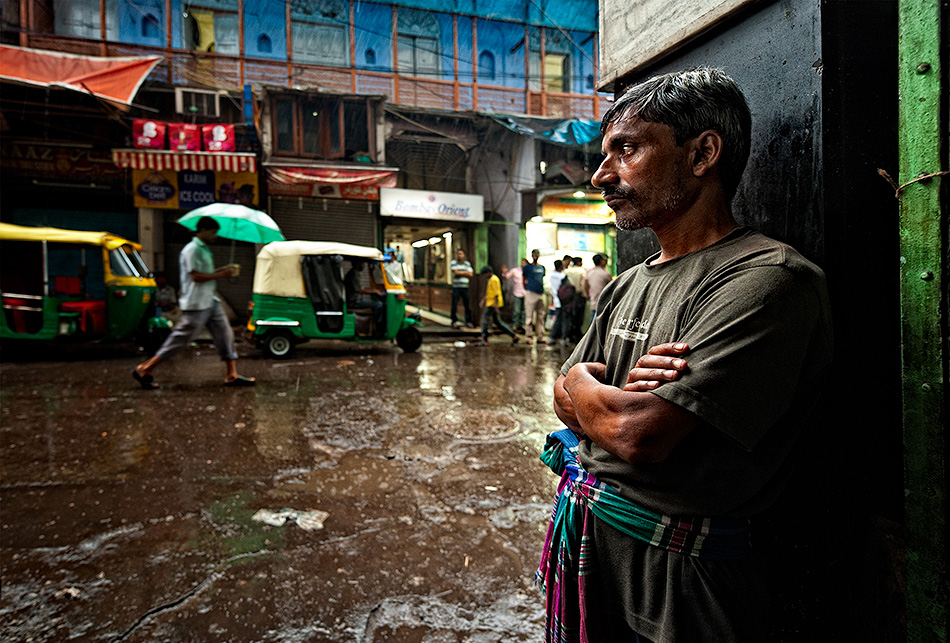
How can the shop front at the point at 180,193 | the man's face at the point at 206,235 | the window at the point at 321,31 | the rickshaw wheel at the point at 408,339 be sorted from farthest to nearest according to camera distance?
the window at the point at 321,31 < the shop front at the point at 180,193 < the rickshaw wheel at the point at 408,339 < the man's face at the point at 206,235

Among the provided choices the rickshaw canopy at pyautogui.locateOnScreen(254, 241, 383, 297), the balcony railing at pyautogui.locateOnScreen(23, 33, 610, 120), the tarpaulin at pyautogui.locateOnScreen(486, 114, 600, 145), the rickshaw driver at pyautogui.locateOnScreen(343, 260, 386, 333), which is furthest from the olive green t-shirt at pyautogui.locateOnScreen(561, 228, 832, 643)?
the tarpaulin at pyautogui.locateOnScreen(486, 114, 600, 145)

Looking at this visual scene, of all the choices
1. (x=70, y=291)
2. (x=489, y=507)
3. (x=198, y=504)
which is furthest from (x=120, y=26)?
(x=489, y=507)

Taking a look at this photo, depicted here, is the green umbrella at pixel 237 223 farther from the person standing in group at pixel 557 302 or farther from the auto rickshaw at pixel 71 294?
the person standing in group at pixel 557 302

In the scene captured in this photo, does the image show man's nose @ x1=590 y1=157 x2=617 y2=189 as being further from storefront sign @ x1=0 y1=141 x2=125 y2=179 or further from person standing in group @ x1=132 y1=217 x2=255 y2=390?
storefront sign @ x1=0 y1=141 x2=125 y2=179

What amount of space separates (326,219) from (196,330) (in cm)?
941

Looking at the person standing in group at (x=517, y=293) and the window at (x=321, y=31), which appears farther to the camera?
the window at (x=321, y=31)

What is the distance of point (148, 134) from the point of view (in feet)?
42.4

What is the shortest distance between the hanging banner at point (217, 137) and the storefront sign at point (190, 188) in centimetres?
80

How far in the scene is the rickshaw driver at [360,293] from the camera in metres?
9.84

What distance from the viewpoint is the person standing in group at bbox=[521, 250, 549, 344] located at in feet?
39.0

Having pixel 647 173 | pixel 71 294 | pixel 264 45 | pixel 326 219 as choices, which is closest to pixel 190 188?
pixel 326 219

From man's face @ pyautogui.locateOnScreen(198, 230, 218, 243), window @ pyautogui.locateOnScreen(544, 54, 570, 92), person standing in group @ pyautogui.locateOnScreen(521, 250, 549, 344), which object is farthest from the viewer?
window @ pyautogui.locateOnScreen(544, 54, 570, 92)

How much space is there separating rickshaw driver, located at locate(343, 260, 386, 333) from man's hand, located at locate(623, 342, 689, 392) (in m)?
9.05

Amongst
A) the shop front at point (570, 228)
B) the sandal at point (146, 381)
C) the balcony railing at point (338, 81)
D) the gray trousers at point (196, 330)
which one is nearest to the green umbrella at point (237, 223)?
the gray trousers at point (196, 330)
